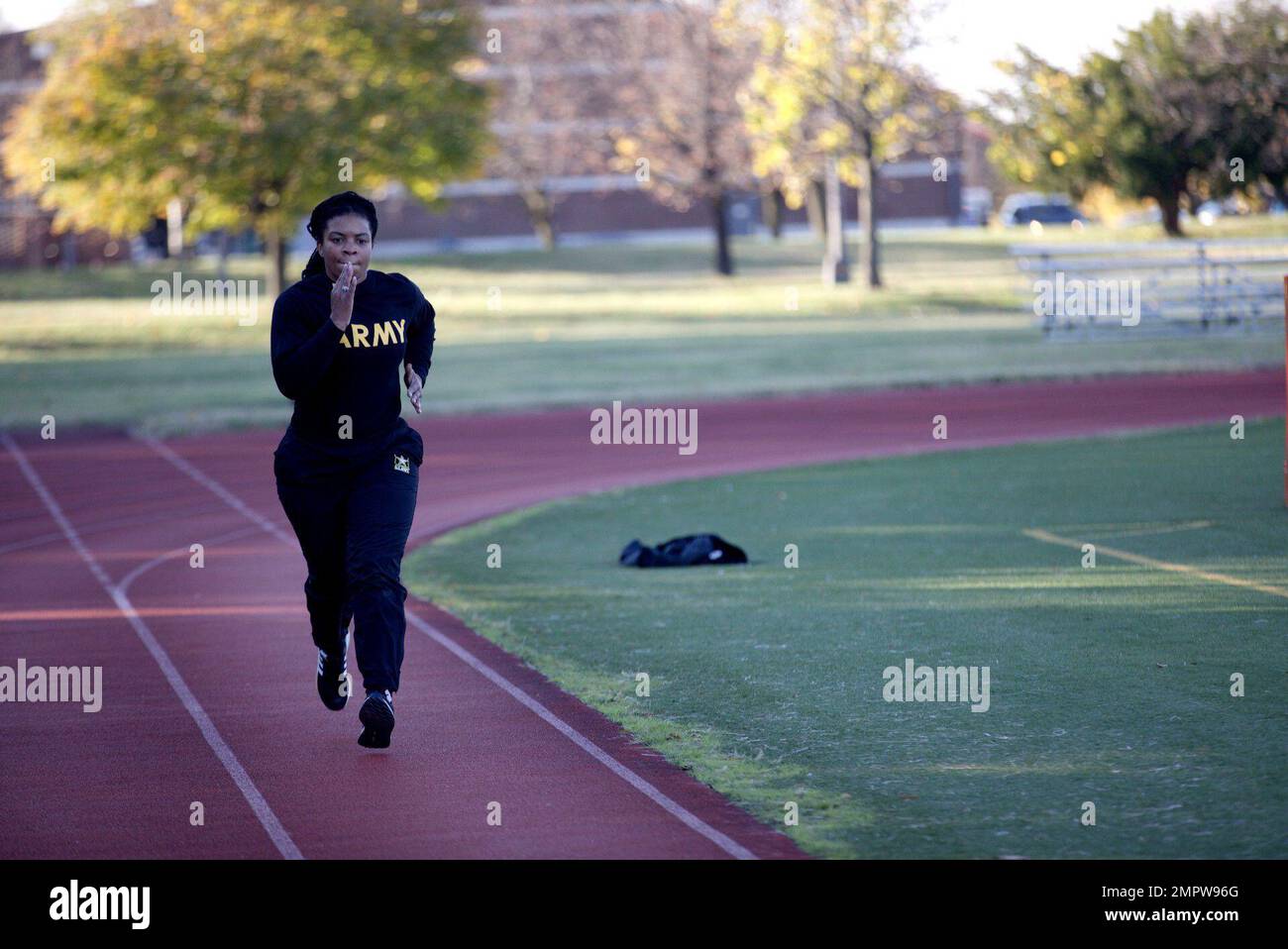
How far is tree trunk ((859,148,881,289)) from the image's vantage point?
43875 mm

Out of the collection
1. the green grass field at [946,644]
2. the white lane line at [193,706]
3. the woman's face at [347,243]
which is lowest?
the white lane line at [193,706]

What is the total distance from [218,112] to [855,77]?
51.5 ft

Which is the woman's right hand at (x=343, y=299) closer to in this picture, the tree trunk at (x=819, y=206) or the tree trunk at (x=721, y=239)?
the tree trunk at (x=721, y=239)

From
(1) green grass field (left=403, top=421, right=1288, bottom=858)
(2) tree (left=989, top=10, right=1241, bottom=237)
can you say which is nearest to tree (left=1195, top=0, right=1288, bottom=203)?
(2) tree (left=989, top=10, right=1241, bottom=237)

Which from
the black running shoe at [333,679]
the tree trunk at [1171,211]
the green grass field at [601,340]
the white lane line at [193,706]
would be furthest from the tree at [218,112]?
the black running shoe at [333,679]

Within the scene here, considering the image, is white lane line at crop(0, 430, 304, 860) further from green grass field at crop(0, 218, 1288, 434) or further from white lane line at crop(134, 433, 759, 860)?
green grass field at crop(0, 218, 1288, 434)

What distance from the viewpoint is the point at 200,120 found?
1550 inches

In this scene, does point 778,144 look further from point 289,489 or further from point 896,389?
point 289,489

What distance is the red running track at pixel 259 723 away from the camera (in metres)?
6.34

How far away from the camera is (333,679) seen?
774cm

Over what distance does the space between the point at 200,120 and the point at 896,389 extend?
64.0 ft

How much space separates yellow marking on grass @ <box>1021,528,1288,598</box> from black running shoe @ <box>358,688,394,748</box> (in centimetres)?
576

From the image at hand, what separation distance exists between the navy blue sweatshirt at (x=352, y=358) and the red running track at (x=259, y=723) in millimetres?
1494
